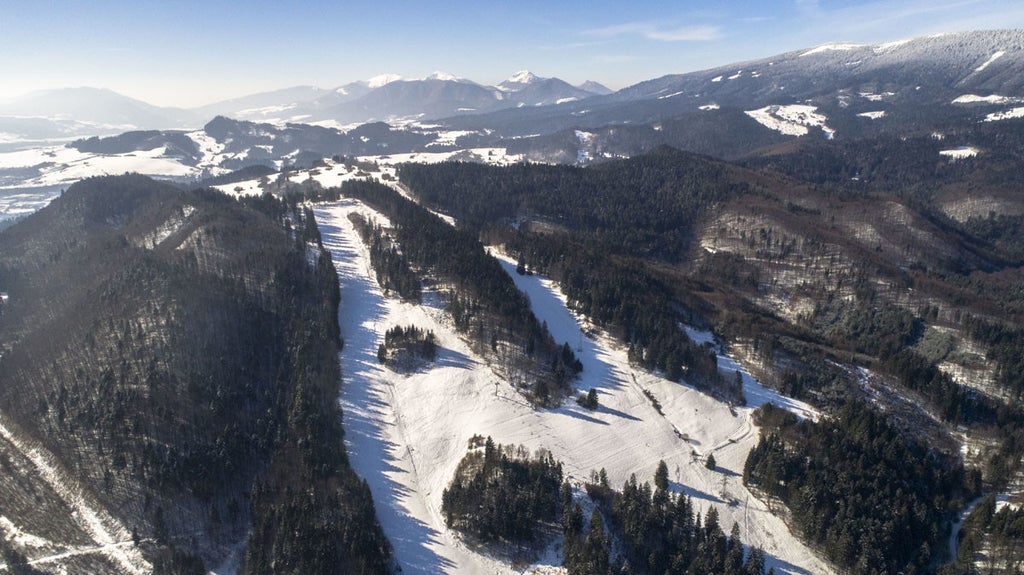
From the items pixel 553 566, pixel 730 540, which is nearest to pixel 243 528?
pixel 553 566

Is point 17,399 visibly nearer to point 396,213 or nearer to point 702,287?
point 396,213

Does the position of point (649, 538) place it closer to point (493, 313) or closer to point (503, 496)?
point (503, 496)

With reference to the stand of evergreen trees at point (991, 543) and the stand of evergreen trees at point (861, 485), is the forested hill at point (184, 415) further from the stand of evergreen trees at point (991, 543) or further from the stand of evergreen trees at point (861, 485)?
the stand of evergreen trees at point (991, 543)

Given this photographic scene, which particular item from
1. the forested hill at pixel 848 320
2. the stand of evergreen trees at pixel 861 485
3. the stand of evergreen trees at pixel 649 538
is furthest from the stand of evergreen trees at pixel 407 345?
the stand of evergreen trees at pixel 861 485

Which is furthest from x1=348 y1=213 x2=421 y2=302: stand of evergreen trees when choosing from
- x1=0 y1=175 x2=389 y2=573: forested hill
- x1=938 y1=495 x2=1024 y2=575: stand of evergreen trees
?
x1=938 y1=495 x2=1024 y2=575: stand of evergreen trees

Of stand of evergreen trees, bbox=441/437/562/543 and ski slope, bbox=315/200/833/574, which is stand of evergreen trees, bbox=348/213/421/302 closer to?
ski slope, bbox=315/200/833/574

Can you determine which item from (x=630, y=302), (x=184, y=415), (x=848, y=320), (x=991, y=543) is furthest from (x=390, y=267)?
(x=848, y=320)
